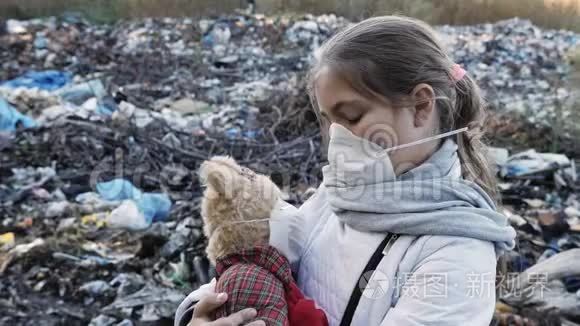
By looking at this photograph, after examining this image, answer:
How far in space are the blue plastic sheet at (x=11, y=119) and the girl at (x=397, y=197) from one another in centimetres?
443

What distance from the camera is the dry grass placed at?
7.03m

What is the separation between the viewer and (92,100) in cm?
540

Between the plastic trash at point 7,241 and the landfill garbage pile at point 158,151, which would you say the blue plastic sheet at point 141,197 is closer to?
the landfill garbage pile at point 158,151

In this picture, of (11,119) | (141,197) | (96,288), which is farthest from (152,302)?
(11,119)

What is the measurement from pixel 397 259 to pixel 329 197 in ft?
0.69

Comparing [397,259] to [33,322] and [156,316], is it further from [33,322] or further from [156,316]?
[33,322]

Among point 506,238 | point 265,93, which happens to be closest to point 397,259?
point 506,238

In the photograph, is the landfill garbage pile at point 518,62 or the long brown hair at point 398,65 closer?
the long brown hair at point 398,65

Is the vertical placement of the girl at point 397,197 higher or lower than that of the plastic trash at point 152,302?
higher

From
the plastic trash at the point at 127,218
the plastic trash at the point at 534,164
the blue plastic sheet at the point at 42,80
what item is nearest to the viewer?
the plastic trash at the point at 127,218

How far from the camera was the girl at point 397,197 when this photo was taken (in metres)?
0.86

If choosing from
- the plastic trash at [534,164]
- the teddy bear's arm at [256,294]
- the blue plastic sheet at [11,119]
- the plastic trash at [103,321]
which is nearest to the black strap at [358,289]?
the teddy bear's arm at [256,294]

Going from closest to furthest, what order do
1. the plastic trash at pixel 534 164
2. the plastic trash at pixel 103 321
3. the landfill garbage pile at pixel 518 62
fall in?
1. the plastic trash at pixel 103 321
2. the plastic trash at pixel 534 164
3. the landfill garbage pile at pixel 518 62

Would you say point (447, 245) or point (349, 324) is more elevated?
point (447, 245)
